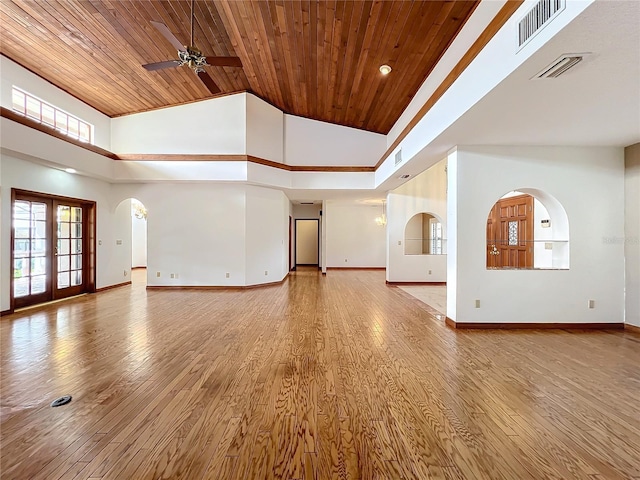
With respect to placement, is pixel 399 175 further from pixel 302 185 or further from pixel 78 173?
pixel 78 173

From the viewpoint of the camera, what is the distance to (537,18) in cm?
206

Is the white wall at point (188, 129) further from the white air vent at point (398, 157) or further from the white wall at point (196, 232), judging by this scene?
the white air vent at point (398, 157)

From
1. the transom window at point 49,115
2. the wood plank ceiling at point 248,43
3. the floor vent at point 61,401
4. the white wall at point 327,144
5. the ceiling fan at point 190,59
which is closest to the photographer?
the floor vent at point 61,401

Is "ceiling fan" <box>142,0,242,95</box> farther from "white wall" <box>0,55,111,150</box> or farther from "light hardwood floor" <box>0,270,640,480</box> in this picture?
"light hardwood floor" <box>0,270,640,480</box>

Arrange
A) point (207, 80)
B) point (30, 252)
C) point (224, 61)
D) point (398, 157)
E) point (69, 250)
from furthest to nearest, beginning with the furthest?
point (69, 250)
point (398, 157)
point (30, 252)
point (207, 80)
point (224, 61)

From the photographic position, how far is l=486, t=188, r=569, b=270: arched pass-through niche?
4.52 m

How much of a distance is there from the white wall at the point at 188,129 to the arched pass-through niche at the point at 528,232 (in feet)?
19.2

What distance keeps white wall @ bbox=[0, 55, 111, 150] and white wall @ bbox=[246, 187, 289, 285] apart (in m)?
3.57

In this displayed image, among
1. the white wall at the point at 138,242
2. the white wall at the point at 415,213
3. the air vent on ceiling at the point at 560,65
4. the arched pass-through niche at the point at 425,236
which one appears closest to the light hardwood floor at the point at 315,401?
the air vent on ceiling at the point at 560,65

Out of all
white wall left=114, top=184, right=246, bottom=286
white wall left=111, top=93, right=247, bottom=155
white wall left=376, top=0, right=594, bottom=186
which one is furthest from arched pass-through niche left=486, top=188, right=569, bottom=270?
white wall left=111, top=93, right=247, bottom=155

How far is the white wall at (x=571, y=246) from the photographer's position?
4.38 metres

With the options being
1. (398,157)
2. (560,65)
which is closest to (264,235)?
(398,157)

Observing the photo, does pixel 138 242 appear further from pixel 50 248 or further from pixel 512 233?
pixel 512 233

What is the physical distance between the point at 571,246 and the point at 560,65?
3.17 metres
